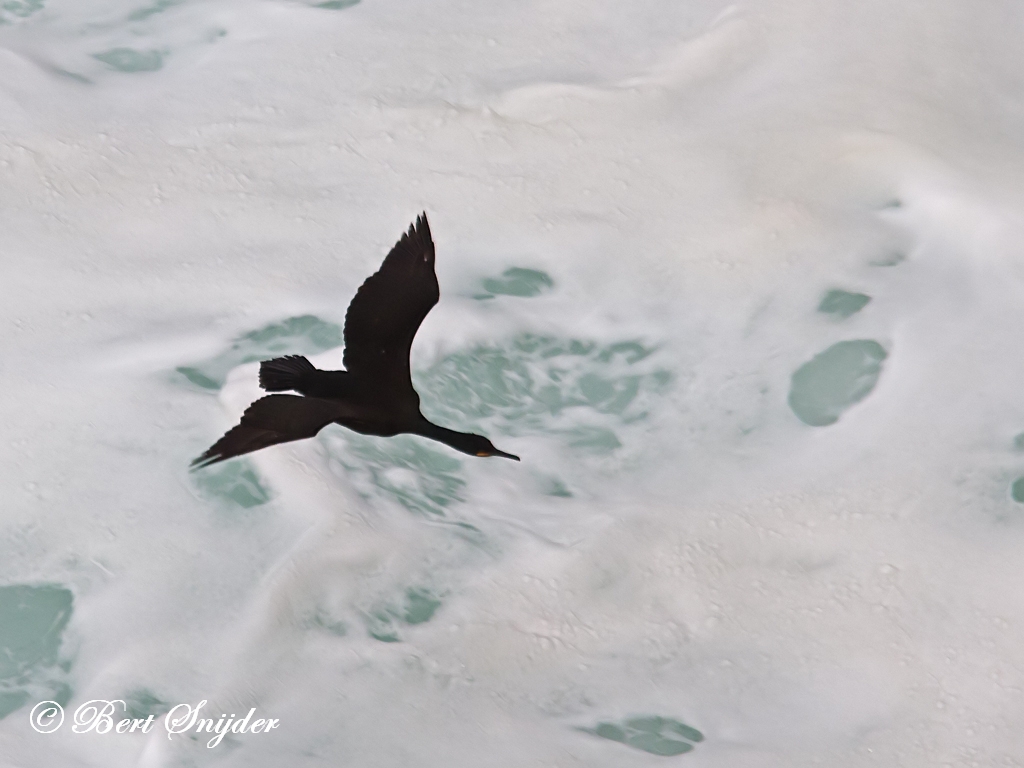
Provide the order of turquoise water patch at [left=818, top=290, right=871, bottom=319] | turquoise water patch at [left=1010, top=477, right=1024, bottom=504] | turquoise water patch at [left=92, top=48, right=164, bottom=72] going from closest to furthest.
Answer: turquoise water patch at [left=1010, top=477, right=1024, bottom=504] < turquoise water patch at [left=818, top=290, right=871, bottom=319] < turquoise water patch at [left=92, top=48, right=164, bottom=72]

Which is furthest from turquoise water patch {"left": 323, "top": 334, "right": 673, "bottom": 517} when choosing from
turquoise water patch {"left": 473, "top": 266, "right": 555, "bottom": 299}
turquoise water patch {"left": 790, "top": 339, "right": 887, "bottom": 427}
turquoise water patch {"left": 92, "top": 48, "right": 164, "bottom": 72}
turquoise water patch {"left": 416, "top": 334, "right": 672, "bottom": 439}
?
turquoise water patch {"left": 92, "top": 48, "right": 164, "bottom": 72}

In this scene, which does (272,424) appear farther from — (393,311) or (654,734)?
(654,734)

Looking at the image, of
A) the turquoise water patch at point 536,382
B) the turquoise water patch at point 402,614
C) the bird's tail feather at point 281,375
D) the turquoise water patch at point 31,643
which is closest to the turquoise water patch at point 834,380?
the turquoise water patch at point 536,382

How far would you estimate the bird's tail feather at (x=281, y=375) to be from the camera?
202 cm

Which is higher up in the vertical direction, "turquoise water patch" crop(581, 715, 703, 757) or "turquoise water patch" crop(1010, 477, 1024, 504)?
"turquoise water patch" crop(1010, 477, 1024, 504)

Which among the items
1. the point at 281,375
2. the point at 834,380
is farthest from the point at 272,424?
the point at 834,380

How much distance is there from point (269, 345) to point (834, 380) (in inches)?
54.2

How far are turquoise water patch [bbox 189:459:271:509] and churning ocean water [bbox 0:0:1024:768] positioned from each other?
10 millimetres

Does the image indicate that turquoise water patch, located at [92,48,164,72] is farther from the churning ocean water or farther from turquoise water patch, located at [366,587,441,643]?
turquoise water patch, located at [366,587,441,643]

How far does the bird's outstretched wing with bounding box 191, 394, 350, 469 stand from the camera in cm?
185

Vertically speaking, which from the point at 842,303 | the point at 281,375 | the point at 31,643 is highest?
the point at 842,303

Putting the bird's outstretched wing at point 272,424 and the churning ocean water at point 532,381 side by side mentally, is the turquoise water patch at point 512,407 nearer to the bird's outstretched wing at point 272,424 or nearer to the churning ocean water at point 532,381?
the churning ocean water at point 532,381

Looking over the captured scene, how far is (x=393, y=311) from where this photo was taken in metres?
2.09

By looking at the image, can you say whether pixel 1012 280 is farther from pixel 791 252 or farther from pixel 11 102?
pixel 11 102
